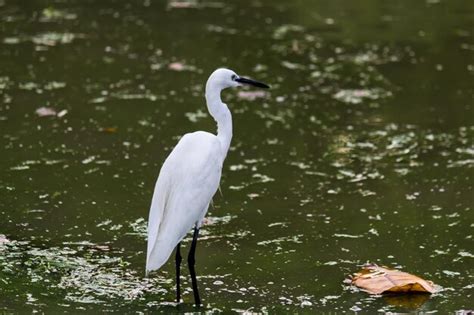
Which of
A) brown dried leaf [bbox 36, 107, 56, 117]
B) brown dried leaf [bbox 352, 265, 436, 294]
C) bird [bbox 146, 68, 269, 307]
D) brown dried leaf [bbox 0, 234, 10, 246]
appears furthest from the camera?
brown dried leaf [bbox 36, 107, 56, 117]

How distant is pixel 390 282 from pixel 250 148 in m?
2.92

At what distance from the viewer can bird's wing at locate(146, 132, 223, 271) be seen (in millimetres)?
5289

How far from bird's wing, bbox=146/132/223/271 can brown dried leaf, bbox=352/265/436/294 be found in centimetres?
103

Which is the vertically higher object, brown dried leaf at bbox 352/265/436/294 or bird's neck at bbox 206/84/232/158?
bird's neck at bbox 206/84/232/158

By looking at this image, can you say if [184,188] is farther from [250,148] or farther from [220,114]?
[250,148]

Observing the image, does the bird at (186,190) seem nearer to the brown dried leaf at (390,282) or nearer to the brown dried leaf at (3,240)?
the brown dried leaf at (390,282)

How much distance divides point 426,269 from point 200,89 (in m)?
4.14

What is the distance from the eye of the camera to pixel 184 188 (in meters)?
5.38

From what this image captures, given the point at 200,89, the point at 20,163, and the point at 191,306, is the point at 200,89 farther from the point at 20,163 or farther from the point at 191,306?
the point at 191,306

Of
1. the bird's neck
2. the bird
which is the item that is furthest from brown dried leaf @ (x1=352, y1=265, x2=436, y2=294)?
the bird's neck

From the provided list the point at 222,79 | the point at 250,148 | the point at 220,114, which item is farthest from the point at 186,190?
the point at 250,148

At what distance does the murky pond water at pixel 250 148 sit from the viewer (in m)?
5.64

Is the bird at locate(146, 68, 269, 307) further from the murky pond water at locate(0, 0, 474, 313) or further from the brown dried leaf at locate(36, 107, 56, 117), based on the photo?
the brown dried leaf at locate(36, 107, 56, 117)

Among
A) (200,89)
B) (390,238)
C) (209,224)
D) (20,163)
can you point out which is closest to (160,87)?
(200,89)
